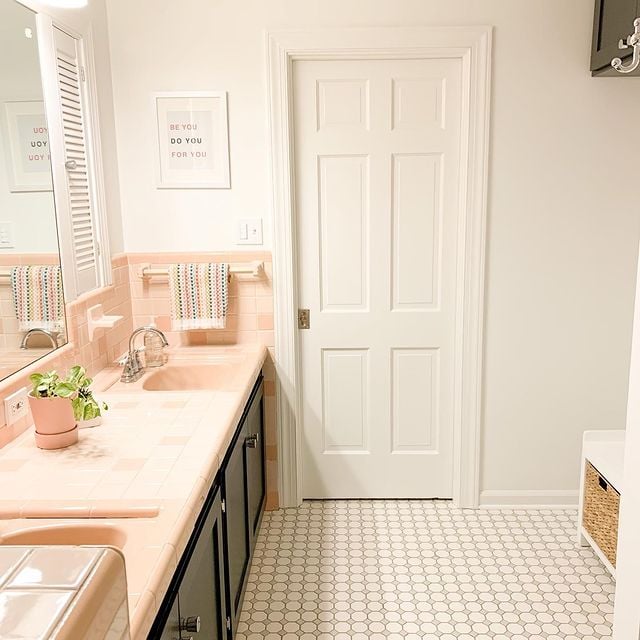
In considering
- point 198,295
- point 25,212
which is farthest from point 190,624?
point 198,295

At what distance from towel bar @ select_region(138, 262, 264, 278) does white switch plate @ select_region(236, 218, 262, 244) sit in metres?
0.10

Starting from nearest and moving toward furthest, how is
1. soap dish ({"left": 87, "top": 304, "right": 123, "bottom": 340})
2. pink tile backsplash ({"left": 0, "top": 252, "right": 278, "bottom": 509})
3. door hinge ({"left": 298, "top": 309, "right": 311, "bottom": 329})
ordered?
soap dish ({"left": 87, "top": 304, "right": 123, "bottom": 340})
pink tile backsplash ({"left": 0, "top": 252, "right": 278, "bottom": 509})
door hinge ({"left": 298, "top": 309, "right": 311, "bottom": 329})

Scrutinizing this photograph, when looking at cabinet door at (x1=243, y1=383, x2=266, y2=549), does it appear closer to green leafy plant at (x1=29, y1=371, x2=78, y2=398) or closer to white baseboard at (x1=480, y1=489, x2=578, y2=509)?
green leafy plant at (x1=29, y1=371, x2=78, y2=398)

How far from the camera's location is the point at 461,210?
3.06m

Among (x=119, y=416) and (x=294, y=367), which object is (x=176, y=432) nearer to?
(x=119, y=416)

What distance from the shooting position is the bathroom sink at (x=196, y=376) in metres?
2.90

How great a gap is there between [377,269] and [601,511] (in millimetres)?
1386

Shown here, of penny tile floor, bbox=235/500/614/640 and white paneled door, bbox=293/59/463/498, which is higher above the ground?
white paneled door, bbox=293/59/463/498

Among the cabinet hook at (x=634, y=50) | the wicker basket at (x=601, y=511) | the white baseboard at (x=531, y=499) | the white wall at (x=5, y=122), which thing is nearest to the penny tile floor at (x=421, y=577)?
the white baseboard at (x=531, y=499)

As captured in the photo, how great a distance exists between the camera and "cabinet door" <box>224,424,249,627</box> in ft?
7.03

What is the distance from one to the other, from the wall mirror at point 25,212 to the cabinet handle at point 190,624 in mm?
891

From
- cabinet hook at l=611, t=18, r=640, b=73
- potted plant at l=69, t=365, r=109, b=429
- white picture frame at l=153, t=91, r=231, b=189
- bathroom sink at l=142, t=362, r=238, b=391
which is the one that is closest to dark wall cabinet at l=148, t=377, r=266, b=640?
bathroom sink at l=142, t=362, r=238, b=391

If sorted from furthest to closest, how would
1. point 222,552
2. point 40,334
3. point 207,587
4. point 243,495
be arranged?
1. point 243,495
2. point 40,334
3. point 222,552
4. point 207,587

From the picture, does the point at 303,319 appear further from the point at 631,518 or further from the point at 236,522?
the point at 631,518
